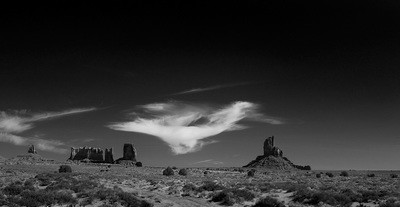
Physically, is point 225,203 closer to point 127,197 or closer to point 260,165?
point 127,197

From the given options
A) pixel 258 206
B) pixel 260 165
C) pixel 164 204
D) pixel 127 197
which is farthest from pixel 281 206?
pixel 260 165

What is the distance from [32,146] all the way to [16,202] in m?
156

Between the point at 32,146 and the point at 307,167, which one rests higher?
the point at 32,146

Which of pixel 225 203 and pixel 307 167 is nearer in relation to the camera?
pixel 225 203

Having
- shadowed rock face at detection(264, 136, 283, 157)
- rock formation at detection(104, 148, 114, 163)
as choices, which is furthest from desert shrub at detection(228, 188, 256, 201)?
rock formation at detection(104, 148, 114, 163)

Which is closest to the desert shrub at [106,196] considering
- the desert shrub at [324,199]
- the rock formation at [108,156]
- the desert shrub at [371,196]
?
the desert shrub at [324,199]

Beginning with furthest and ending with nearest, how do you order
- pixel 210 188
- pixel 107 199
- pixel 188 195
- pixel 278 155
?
pixel 278 155 → pixel 210 188 → pixel 188 195 → pixel 107 199

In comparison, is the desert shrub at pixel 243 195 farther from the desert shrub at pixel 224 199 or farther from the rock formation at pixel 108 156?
the rock formation at pixel 108 156

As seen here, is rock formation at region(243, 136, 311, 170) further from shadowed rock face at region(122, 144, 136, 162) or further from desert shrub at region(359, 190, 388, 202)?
desert shrub at region(359, 190, 388, 202)

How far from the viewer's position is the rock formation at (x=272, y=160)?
162225mm

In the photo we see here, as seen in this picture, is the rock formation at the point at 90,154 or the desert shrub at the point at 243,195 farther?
the rock formation at the point at 90,154

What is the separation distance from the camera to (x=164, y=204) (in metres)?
26.2

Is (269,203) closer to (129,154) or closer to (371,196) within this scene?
(371,196)

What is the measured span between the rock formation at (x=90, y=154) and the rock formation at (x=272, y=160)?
67931mm
